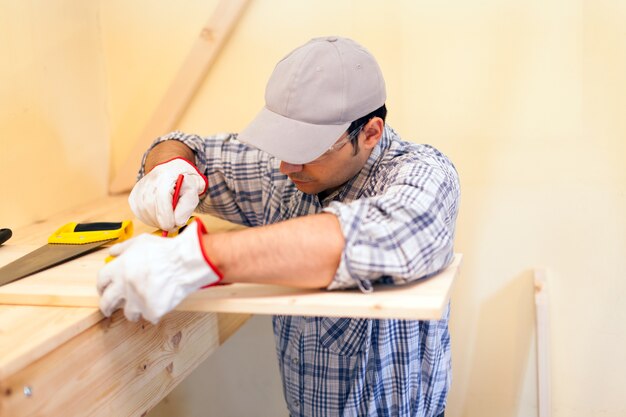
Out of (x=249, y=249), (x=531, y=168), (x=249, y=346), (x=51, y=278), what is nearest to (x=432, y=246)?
(x=249, y=249)

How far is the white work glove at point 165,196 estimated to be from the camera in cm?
122

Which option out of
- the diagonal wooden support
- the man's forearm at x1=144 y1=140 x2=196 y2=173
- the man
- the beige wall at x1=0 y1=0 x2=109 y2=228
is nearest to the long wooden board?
the man

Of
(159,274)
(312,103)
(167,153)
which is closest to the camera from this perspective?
(159,274)

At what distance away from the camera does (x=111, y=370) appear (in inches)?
37.8

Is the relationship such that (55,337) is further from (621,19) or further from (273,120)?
(621,19)

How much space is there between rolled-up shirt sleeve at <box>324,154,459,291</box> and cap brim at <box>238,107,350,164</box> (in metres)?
0.15

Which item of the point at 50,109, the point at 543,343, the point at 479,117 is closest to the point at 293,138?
the point at 479,117

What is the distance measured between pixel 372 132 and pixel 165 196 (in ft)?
1.37

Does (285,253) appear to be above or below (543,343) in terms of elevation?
above

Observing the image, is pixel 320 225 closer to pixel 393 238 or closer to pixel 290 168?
pixel 393 238

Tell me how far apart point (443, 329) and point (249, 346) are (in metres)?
0.81

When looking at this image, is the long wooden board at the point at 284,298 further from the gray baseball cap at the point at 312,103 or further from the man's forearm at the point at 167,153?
the man's forearm at the point at 167,153

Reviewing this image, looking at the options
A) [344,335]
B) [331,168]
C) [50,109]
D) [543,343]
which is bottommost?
[543,343]

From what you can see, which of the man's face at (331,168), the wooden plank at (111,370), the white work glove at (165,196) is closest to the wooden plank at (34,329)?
the wooden plank at (111,370)
